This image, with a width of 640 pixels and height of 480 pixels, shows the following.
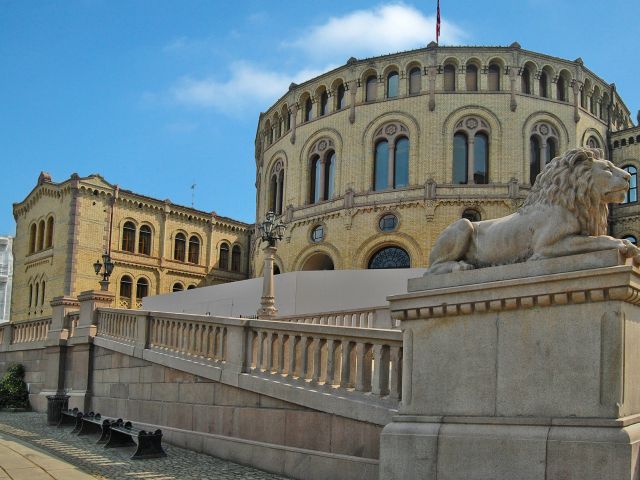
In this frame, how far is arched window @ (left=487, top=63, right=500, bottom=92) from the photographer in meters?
34.8

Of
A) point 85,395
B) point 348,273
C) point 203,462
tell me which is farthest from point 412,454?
point 348,273

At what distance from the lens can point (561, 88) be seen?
118 feet

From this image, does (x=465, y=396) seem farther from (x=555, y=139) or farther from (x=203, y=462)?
(x=555, y=139)

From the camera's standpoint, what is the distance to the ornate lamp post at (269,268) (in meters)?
18.0

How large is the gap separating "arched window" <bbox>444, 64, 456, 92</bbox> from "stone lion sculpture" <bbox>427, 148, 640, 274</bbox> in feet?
96.4

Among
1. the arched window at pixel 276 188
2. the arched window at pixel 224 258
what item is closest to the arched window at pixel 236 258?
the arched window at pixel 224 258

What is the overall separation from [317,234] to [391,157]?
5654 millimetres

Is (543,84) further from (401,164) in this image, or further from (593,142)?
(401,164)

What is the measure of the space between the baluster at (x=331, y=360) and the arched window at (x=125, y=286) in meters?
42.6

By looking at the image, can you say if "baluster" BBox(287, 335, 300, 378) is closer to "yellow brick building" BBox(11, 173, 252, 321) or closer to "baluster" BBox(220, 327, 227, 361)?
"baluster" BBox(220, 327, 227, 361)

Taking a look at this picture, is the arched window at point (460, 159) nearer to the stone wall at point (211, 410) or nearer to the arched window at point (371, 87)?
the arched window at point (371, 87)

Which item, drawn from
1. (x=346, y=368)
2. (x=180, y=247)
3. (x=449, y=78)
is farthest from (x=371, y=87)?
(x=346, y=368)

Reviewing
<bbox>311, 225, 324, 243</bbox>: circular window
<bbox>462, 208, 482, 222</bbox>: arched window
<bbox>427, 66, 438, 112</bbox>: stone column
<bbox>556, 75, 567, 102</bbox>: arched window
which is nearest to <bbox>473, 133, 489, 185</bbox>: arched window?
<bbox>462, 208, 482, 222</bbox>: arched window

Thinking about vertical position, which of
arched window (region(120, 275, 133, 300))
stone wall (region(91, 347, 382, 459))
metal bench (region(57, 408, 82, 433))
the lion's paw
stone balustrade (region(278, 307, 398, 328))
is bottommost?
metal bench (region(57, 408, 82, 433))
